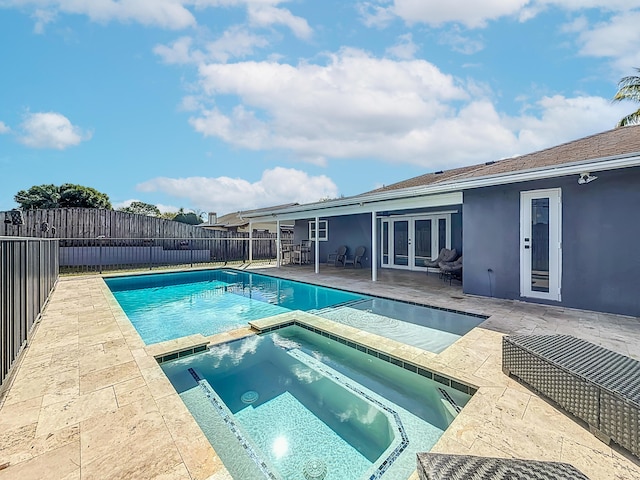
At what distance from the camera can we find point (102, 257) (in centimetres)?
1378

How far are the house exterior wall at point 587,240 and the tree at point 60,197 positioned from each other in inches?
1136

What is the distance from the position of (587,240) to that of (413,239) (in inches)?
239

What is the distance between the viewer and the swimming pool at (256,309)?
486cm

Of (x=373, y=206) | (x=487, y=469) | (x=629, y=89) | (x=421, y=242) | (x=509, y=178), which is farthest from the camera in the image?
(x=629, y=89)

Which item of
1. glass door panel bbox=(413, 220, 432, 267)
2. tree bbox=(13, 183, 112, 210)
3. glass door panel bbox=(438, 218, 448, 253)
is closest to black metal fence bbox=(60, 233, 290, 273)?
glass door panel bbox=(413, 220, 432, 267)

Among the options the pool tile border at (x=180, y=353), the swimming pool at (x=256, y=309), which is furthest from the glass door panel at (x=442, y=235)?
the pool tile border at (x=180, y=353)

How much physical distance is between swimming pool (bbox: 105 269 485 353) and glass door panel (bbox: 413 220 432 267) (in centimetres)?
459

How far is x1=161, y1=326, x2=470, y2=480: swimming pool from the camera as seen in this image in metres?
2.24

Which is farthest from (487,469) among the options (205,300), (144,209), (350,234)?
(144,209)

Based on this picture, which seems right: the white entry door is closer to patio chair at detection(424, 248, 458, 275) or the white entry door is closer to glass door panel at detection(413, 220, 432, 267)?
patio chair at detection(424, 248, 458, 275)

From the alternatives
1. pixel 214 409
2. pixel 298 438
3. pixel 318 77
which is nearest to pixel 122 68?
pixel 318 77

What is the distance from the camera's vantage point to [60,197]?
78.8 feet

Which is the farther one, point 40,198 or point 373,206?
point 40,198

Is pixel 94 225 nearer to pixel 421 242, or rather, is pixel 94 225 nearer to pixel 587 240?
pixel 421 242
